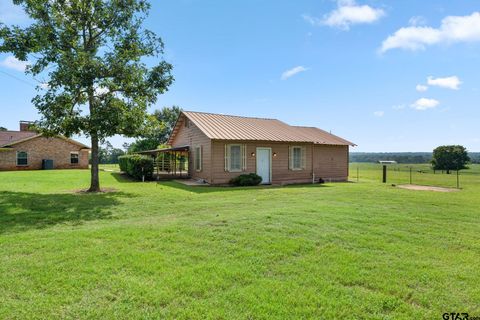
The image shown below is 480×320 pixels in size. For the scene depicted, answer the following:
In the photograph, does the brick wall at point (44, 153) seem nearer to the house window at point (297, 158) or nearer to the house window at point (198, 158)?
the house window at point (198, 158)

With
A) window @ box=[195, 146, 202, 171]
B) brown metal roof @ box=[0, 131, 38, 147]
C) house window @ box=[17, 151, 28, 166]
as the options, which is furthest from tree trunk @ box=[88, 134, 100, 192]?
brown metal roof @ box=[0, 131, 38, 147]

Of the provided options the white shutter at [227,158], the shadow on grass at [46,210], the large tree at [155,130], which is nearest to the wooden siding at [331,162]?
the white shutter at [227,158]

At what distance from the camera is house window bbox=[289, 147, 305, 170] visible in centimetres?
1890

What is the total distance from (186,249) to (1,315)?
229 cm

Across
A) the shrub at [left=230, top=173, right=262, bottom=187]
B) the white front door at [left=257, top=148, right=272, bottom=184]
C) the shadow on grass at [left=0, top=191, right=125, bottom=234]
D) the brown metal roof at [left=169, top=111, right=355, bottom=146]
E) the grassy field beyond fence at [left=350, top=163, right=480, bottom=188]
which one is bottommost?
the grassy field beyond fence at [left=350, top=163, right=480, bottom=188]

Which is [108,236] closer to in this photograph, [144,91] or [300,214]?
[300,214]

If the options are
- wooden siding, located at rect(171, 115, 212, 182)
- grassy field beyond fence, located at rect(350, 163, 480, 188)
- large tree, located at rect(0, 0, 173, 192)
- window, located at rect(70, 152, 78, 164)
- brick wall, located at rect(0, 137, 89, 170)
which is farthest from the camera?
window, located at rect(70, 152, 78, 164)

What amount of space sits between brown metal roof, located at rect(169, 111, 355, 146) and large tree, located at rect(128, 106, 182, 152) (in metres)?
2.30

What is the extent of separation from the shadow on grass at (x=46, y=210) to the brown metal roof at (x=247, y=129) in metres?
7.21

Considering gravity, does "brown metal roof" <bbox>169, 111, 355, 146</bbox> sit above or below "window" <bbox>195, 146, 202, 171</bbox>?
above

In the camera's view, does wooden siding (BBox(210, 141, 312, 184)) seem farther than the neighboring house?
No

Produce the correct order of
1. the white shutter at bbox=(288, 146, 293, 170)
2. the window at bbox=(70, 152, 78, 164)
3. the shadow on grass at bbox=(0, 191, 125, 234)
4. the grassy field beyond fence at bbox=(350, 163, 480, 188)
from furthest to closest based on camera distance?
the window at bbox=(70, 152, 78, 164), the grassy field beyond fence at bbox=(350, 163, 480, 188), the white shutter at bbox=(288, 146, 293, 170), the shadow on grass at bbox=(0, 191, 125, 234)

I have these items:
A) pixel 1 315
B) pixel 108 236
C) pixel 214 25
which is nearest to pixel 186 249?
pixel 108 236

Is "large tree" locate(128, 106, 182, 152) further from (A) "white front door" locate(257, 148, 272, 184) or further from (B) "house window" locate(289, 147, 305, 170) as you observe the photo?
(B) "house window" locate(289, 147, 305, 170)
